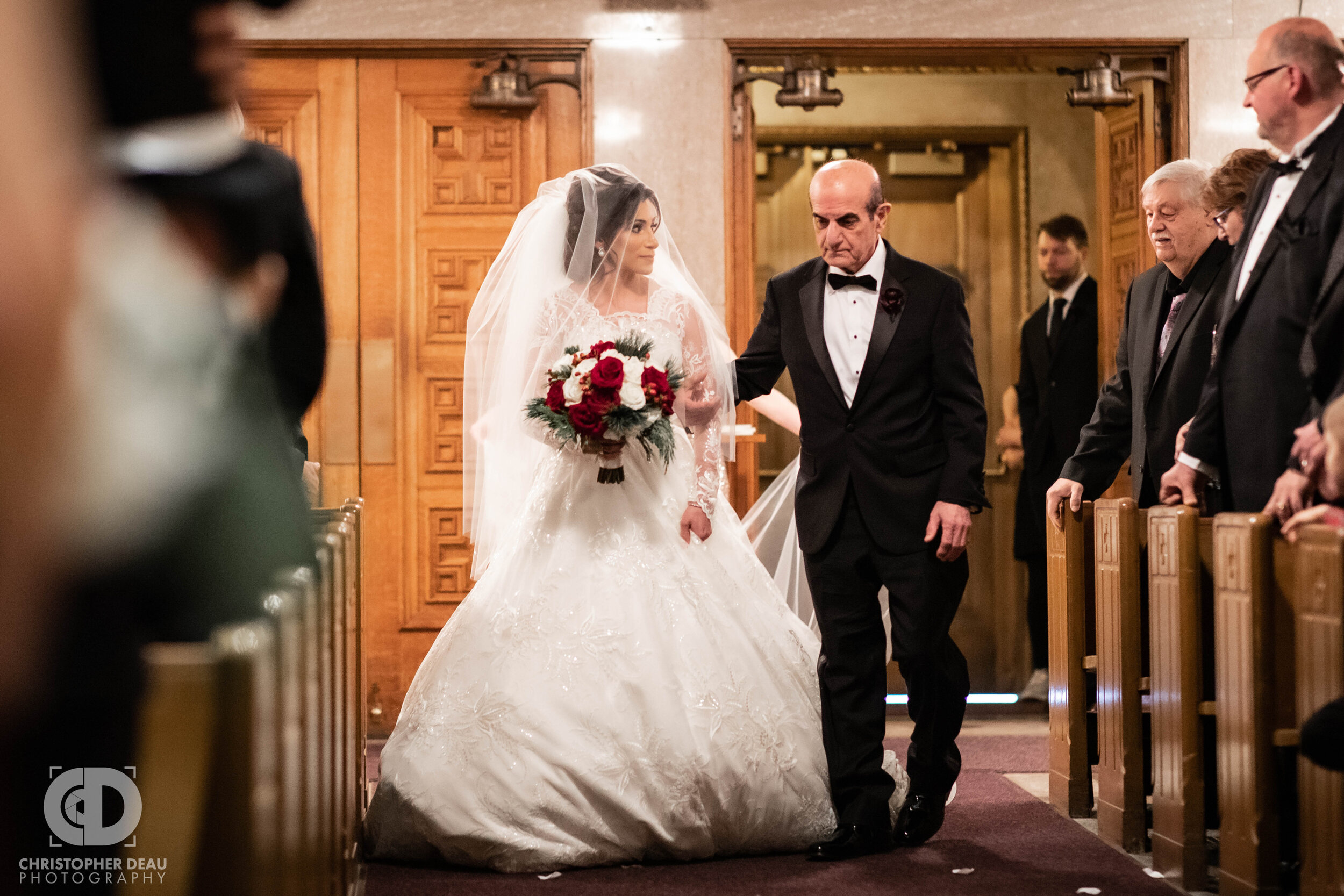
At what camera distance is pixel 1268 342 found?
2.84m

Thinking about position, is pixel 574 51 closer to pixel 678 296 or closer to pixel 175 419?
pixel 678 296

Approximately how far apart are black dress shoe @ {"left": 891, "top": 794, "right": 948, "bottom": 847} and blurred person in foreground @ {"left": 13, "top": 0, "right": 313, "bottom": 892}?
93.4 inches

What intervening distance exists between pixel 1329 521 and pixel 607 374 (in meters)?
1.67

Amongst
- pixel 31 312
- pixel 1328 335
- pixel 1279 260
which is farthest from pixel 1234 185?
pixel 31 312

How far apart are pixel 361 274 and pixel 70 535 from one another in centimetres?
439

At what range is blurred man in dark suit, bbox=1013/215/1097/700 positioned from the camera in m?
5.86

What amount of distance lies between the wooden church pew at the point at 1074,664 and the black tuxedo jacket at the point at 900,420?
2.15 feet

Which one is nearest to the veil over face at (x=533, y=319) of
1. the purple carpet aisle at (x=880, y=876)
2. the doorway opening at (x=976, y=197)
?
the purple carpet aisle at (x=880, y=876)

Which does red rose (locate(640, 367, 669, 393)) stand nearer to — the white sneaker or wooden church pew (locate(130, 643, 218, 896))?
wooden church pew (locate(130, 643, 218, 896))

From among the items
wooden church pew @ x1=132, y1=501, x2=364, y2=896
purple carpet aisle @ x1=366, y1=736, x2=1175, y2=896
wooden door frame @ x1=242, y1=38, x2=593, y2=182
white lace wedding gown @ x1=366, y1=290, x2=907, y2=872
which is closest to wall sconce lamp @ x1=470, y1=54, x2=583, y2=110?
wooden door frame @ x1=242, y1=38, x2=593, y2=182

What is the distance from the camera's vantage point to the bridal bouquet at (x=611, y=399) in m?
3.26

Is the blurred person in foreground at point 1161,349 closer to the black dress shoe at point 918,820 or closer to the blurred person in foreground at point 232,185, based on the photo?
the black dress shoe at point 918,820

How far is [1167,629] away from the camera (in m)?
2.98

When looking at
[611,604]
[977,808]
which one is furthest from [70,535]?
[977,808]
